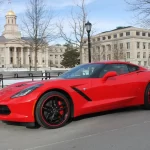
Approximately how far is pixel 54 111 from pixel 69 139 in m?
0.83

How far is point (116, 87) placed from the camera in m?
6.14

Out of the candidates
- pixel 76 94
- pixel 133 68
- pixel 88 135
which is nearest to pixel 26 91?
pixel 76 94

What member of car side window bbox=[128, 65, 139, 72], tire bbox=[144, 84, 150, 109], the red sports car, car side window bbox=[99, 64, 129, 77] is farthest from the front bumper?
tire bbox=[144, 84, 150, 109]

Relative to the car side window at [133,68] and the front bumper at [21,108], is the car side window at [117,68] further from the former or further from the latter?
the front bumper at [21,108]

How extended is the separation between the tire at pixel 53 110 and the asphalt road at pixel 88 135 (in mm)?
146

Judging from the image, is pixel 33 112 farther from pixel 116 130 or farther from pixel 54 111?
pixel 116 130

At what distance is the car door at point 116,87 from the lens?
584cm

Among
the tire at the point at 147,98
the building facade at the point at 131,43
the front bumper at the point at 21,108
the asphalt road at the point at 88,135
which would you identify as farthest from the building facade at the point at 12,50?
the front bumper at the point at 21,108

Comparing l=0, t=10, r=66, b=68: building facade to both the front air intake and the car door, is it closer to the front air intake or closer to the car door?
the car door

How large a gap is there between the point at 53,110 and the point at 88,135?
889mm

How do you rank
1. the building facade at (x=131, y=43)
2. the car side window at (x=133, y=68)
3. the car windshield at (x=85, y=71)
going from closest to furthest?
the car windshield at (x=85, y=71) < the car side window at (x=133, y=68) < the building facade at (x=131, y=43)

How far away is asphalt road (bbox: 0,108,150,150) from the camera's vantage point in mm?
4246

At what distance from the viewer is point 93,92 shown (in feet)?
18.9

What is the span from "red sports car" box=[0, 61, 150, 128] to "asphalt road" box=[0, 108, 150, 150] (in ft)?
0.86
